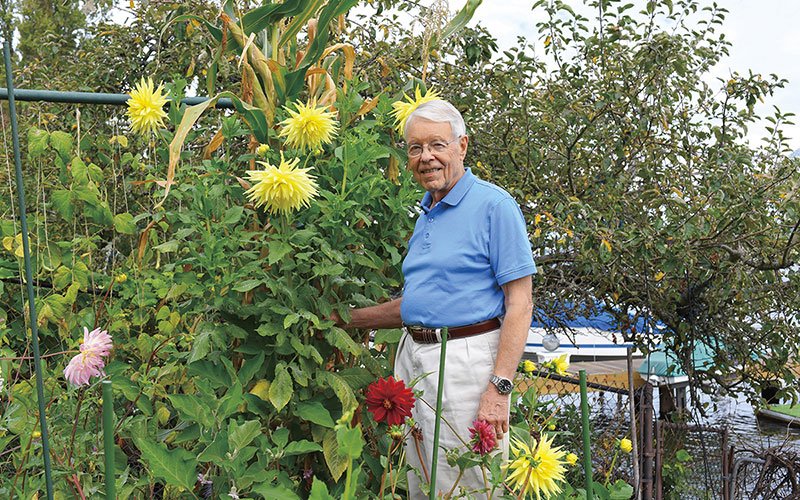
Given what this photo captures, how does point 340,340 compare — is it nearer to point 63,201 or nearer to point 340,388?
point 340,388

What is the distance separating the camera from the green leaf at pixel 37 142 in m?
2.27

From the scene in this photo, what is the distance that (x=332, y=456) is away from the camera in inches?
70.3

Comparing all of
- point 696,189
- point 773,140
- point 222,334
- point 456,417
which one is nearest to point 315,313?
point 222,334

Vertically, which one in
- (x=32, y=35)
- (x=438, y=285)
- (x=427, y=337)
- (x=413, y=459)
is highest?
(x=32, y=35)

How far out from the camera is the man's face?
1.87 meters

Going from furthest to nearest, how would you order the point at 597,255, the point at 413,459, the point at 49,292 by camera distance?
the point at 597,255
the point at 49,292
the point at 413,459

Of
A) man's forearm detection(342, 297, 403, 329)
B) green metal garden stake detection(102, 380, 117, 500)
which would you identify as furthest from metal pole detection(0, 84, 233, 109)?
green metal garden stake detection(102, 380, 117, 500)

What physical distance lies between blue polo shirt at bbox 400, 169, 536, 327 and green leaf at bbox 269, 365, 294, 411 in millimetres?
342

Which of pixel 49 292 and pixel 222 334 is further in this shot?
pixel 49 292

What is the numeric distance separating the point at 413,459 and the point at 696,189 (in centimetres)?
233

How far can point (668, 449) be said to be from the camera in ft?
13.9

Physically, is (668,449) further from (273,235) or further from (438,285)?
(273,235)

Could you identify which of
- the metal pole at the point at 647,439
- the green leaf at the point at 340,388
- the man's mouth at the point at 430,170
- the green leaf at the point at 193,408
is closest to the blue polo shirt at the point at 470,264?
the man's mouth at the point at 430,170

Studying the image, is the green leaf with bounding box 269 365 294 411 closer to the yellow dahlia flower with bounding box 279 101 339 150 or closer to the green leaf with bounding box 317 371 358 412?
the green leaf with bounding box 317 371 358 412
